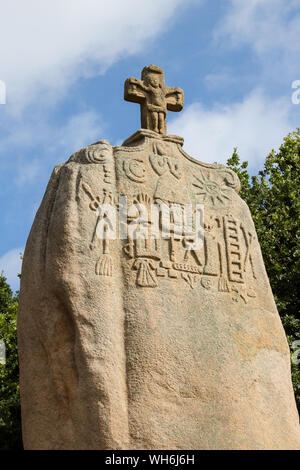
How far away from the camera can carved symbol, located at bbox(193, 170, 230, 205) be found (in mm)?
5777

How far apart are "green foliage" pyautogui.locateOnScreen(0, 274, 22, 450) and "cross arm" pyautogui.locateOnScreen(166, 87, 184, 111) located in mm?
7569

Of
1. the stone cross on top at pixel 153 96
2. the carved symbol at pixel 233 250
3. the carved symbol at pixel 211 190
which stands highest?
the stone cross on top at pixel 153 96

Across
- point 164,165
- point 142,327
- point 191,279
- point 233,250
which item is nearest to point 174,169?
point 164,165

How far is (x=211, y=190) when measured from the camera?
19.2ft

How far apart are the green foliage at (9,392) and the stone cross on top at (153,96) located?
299 inches

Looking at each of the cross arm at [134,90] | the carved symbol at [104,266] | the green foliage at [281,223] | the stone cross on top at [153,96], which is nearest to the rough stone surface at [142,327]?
the carved symbol at [104,266]

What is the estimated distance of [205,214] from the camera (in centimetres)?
565

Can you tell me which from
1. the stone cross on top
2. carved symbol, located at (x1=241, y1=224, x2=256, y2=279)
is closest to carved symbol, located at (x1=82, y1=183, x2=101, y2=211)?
the stone cross on top

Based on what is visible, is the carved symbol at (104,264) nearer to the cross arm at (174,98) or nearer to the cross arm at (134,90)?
the cross arm at (134,90)

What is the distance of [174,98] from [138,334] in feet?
8.51

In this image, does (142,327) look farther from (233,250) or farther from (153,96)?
(153,96)

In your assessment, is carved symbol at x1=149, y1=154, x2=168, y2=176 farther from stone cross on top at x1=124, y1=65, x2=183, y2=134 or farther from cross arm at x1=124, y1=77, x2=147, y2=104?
cross arm at x1=124, y1=77, x2=147, y2=104

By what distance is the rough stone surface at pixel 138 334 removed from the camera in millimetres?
4523

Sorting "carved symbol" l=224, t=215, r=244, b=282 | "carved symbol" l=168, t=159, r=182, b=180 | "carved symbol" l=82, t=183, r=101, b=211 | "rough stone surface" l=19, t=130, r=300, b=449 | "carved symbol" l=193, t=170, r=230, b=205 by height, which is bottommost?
"rough stone surface" l=19, t=130, r=300, b=449
